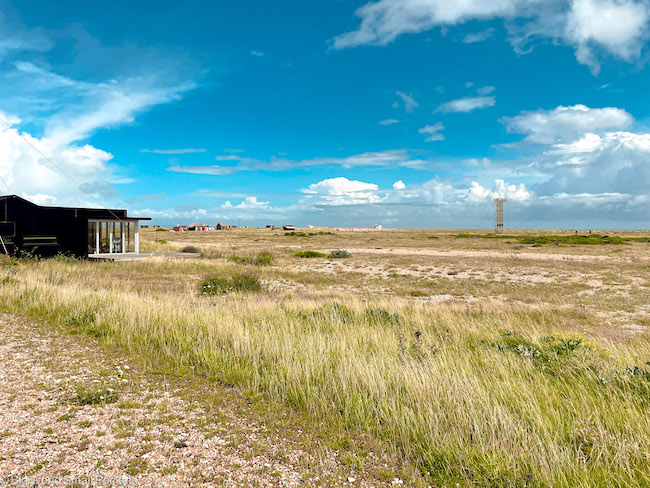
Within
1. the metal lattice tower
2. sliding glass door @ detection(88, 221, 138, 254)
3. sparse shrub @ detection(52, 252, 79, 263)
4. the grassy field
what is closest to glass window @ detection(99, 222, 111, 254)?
sliding glass door @ detection(88, 221, 138, 254)

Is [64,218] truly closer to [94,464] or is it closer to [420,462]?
[94,464]

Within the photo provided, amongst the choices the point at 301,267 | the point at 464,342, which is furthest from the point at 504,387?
the point at 301,267

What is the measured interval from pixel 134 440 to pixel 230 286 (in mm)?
12763

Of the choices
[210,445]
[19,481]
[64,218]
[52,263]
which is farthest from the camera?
[64,218]

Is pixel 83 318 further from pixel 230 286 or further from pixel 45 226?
pixel 45 226

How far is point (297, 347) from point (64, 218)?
26678 millimetres

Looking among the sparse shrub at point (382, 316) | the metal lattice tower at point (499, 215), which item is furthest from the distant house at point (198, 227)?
the sparse shrub at point (382, 316)

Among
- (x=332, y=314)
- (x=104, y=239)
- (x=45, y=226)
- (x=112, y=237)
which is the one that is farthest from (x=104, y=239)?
(x=332, y=314)

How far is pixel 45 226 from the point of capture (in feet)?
82.7

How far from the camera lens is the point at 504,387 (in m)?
4.85

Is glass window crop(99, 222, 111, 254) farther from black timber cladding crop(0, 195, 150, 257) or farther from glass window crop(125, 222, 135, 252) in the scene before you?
glass window crop(125, 222, 135, 252)

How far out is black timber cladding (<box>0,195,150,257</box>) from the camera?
23.5 metres

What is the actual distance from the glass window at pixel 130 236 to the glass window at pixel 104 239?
1584 millimetres

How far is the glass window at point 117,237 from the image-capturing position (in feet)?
97.6
